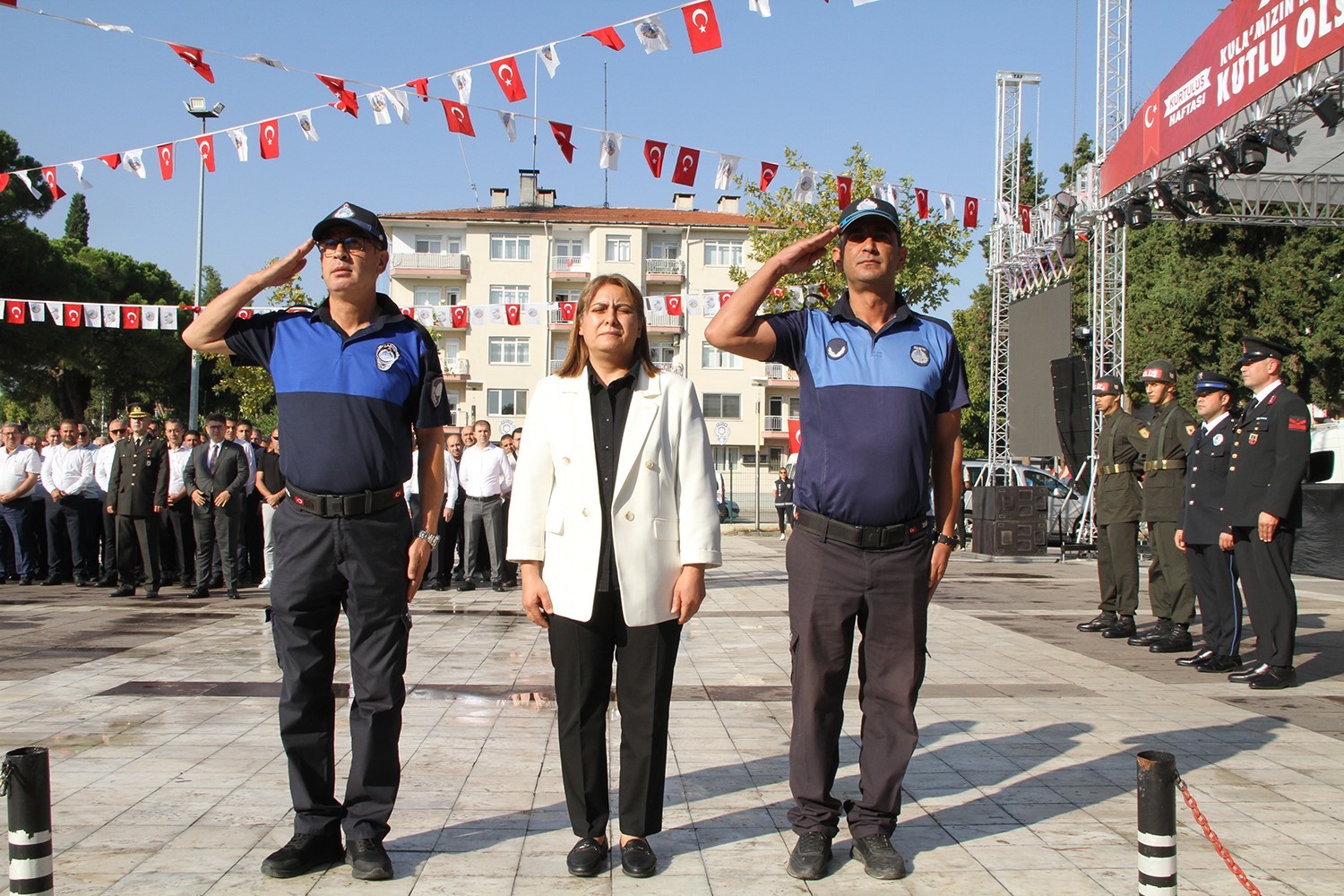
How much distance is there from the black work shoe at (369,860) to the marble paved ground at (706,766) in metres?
0.05

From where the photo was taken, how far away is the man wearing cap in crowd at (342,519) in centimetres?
382

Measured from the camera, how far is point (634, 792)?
382 cm

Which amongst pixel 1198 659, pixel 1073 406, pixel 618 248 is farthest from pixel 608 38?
pixel 618 248

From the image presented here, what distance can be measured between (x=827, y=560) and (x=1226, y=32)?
12302mm

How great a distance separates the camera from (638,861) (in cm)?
373

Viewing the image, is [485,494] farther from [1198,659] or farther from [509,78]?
[1198,659]

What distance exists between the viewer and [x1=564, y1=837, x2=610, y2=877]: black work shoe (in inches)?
147

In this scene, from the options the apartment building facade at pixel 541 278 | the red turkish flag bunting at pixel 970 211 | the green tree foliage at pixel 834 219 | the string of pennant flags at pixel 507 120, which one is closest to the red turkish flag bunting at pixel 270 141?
the string of pennant flags at pixel 507 120

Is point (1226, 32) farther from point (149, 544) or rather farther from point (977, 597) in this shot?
point (149, 544)

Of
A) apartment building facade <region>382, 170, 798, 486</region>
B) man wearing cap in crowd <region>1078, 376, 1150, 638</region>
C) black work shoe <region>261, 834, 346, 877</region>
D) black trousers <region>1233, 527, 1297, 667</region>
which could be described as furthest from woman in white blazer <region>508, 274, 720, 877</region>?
apartment building facade <region>382, 170, 798, 486</region>

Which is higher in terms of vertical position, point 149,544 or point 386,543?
point 386,543

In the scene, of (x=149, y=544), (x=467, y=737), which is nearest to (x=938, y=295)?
(x=149, y=544)

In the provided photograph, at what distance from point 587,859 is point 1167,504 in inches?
277

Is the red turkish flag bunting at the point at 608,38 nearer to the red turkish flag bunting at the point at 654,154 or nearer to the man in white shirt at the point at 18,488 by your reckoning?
the red turkish flag bunting at the point at 654,154
